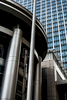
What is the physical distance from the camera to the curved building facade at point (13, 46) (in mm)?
14523

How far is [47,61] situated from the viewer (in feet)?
86.2

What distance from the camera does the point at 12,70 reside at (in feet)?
49.0

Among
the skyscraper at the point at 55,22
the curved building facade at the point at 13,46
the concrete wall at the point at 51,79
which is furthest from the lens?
the skyscraper at the point at 55,22

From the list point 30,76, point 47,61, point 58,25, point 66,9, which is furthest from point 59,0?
point 30,76

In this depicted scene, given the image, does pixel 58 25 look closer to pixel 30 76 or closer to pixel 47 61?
pixel 47 61

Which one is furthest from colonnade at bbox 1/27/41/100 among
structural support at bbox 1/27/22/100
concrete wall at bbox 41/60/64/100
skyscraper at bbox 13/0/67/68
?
skyscraper at bbox 13/0/67/68

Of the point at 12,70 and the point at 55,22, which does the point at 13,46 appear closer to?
the point at 12,70

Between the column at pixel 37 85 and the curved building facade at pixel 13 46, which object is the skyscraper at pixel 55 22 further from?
the curved building facade at pixel 13 46

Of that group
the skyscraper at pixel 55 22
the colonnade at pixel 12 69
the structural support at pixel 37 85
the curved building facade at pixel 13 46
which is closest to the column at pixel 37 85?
the structural support at pixel 37 85

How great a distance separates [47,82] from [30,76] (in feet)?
52.9

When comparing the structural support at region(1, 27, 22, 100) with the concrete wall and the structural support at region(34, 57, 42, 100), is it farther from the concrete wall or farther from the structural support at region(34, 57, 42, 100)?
the concrete wall

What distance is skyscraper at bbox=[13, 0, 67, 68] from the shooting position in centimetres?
8912

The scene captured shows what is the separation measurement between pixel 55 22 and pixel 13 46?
8475 cm

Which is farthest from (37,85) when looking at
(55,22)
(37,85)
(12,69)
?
(55,22)
